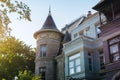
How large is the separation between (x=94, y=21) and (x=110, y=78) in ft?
31.7

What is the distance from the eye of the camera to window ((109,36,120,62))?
61.6 feet

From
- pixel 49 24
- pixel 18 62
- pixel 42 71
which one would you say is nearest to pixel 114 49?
pixel 42 71

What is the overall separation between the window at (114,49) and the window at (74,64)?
588cm

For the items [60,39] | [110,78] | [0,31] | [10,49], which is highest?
[60,39]

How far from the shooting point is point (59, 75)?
3061 centimetres

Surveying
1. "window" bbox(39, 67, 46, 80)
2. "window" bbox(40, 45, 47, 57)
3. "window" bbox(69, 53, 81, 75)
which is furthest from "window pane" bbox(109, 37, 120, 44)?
"window" bbox(40, 45, 47, 57)

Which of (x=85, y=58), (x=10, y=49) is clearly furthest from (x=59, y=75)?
(x=10, y=49)

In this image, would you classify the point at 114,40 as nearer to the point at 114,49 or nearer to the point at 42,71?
the point at 114,49

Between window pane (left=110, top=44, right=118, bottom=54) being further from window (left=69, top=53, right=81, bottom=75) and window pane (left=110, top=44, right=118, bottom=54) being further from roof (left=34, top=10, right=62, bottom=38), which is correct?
roof (left=34, top=10, right=62, bottom=38)

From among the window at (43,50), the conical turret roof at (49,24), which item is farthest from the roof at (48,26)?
the window at (43,50)

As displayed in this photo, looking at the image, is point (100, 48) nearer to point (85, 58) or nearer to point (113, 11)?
point (85, 58)

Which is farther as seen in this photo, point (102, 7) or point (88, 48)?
point (88, 48)

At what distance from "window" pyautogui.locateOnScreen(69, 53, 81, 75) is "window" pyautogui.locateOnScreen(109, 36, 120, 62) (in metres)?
5.88

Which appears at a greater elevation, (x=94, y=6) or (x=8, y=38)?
(x=94, y=6)
